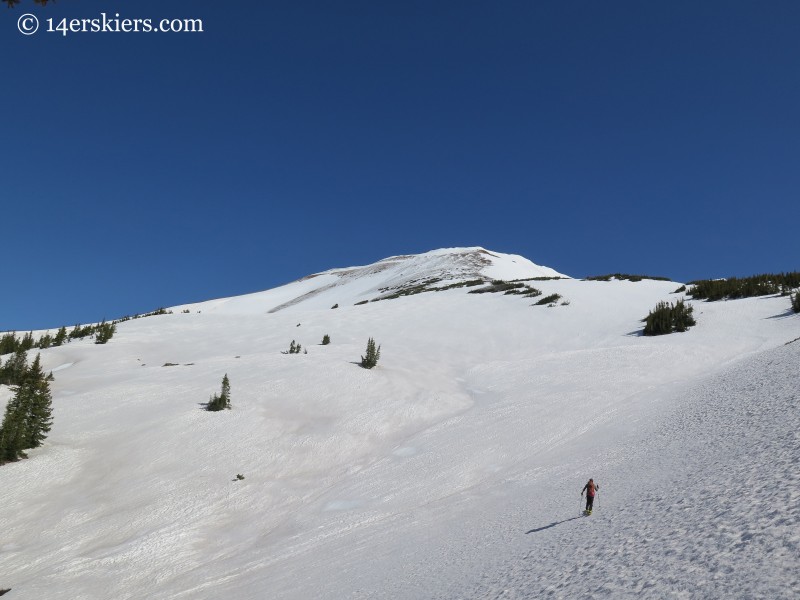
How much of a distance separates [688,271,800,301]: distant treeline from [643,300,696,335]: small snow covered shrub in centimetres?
494

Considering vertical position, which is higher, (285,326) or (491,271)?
(491,271)

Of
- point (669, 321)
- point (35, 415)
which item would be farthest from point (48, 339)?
point (669, 321)

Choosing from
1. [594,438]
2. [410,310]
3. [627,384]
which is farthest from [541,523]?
[410,310]

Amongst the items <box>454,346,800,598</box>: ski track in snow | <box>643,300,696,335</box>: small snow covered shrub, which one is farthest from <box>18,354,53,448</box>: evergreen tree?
<box>643,300,696,335</box>: small snow covered shrub

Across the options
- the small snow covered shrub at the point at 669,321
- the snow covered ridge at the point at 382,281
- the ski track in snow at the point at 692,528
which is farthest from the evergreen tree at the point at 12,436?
the snow covered ridge at the point at 382,281

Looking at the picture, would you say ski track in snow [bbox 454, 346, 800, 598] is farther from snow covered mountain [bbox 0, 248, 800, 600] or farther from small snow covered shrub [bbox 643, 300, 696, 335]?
small snow covered shrub [bbox 643, 300, 696, 335]

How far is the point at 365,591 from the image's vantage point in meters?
5.18

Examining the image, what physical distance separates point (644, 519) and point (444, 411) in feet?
23.6

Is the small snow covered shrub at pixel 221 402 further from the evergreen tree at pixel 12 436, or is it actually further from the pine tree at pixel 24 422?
the evergreen tree at pixel 12 436

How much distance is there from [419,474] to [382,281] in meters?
51.8

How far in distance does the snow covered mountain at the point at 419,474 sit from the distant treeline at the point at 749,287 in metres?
4.70

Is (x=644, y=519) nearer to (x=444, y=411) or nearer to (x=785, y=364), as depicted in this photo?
(x=785, y=364)

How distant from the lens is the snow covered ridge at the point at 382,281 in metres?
50.5

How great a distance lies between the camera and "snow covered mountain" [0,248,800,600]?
14.8ft
